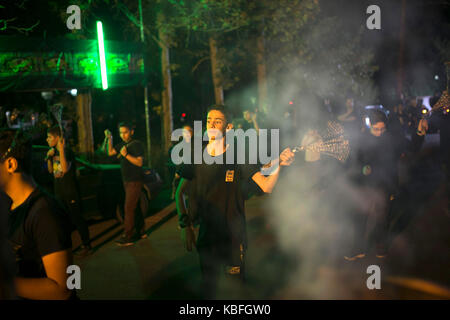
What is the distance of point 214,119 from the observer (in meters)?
3.92

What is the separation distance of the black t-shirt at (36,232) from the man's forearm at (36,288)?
88 millimetres

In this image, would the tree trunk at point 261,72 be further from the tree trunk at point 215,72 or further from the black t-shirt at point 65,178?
the black t-shirt at point 65,178

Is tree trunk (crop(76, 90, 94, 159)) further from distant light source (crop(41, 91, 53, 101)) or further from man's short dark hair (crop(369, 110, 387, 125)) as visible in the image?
man's short dark hair (crop(369, 110, 387, 125))

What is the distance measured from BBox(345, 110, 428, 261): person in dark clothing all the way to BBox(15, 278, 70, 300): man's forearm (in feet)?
14.5

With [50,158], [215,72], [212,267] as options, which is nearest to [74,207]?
[50,158]

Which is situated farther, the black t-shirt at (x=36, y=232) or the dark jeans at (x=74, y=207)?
the dark jeans at (x=74, y=207)

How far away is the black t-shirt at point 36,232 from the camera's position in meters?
2.30

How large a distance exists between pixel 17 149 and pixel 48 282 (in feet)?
2.37

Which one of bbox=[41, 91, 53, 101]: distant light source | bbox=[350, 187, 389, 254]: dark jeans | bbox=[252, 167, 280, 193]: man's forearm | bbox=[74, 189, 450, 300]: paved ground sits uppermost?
bbox=[41, 91, 53, 101]: distant light source

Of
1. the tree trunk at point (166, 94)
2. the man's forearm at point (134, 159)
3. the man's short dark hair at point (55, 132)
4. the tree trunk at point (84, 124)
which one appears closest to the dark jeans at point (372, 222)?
the man's forearm at point (134, 159)

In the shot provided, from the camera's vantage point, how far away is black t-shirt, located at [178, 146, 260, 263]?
3.73 metres

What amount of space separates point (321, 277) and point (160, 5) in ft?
35.6

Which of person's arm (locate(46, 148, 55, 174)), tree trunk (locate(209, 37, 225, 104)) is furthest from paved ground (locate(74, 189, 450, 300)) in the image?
tree trunk (locate(209, 37, 225, 104))
